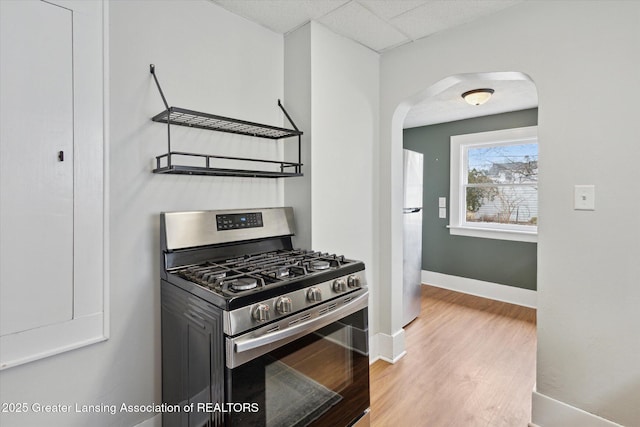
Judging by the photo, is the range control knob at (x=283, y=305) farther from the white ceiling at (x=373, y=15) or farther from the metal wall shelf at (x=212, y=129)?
Answer: the white ceiling at (x=373, y=15)

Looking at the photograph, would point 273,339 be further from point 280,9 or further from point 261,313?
point 280,9

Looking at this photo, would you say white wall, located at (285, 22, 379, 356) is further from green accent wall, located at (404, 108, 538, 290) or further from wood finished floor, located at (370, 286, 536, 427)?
green accent wall, located at (404, 108, 538, 290)

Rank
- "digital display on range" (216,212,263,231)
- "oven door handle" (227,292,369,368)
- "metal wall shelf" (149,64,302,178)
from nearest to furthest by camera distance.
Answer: "oven door handle" (227,292,369,368) → "metal wall shelf" (149,64,302,178) → "digital display on range" (216,212,263,231)

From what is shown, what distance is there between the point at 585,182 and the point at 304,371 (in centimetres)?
162

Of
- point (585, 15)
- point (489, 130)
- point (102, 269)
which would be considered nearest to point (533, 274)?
point (489, 130)

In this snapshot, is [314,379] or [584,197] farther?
[584,197]

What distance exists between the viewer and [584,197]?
5.37 feet

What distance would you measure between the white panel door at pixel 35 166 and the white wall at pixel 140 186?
0.17 m

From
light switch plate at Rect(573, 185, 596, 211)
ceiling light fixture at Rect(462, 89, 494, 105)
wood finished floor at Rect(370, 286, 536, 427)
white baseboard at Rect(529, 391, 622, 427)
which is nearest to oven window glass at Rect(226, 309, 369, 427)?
wood finished floor at Rect(370, 286, 536, 427)

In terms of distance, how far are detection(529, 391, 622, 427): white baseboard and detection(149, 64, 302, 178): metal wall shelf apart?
1.82m

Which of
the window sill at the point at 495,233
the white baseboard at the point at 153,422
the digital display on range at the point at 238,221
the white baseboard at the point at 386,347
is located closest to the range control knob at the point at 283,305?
the digital display on range at the point at 238,221

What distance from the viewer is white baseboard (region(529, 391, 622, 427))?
5.28ft

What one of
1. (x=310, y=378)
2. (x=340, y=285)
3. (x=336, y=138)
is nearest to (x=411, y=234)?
(x=336, y=138)

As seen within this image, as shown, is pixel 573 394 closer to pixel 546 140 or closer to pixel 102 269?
pixel 546 140
